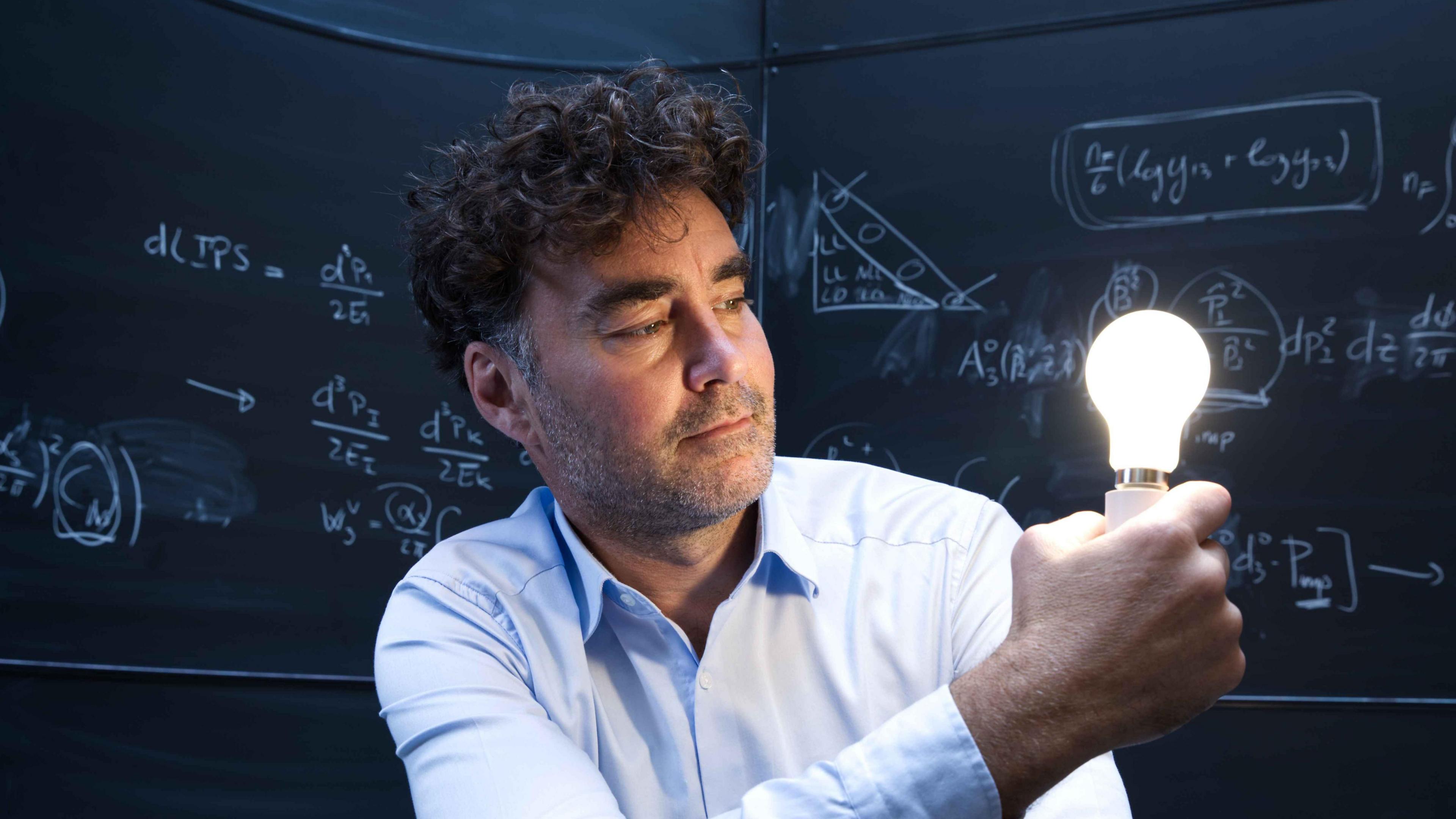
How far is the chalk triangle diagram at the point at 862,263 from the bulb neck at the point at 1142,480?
6.61ft

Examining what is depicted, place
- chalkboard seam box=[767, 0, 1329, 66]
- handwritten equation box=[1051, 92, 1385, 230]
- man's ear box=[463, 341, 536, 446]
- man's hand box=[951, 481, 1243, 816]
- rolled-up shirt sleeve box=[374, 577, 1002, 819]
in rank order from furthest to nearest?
chalkboard seam box=[767, 0, 1329, 66] → handwritten equation box=[1051, 92, 1385, 230] → man's ear box=[463, 341, 536, 446] → rolled-up shirt sleeve box=[374, 577, 1002, 819] → man's hand box=[951, 481, 1243, 816]

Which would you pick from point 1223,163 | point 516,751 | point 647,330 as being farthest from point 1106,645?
point 1223,163

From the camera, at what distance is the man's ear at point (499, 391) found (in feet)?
5.25

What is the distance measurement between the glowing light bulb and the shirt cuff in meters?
0.21

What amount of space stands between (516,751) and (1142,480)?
71 cm

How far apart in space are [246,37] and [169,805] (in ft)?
6.25

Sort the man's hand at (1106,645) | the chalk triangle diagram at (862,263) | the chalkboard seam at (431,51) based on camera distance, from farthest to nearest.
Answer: the chalk triangle diagram at (862,263) → the chalkboard seam at (431,51) → the man's hand at (1106,645)

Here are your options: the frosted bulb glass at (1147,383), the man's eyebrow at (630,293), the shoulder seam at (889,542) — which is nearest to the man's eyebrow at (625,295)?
the man's eyebrow at (630,293)

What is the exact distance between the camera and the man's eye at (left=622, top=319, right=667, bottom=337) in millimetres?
1361

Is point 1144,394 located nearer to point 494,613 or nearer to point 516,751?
point 516,751

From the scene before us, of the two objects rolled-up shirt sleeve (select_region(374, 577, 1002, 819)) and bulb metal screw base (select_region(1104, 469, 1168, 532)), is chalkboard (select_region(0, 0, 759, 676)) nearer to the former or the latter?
rolled-up shirt sleeve (select_region(374, 577, 1002, 819))

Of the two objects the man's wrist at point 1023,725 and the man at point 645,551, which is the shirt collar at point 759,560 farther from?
the man's wrist at point 1023,725

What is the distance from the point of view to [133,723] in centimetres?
248

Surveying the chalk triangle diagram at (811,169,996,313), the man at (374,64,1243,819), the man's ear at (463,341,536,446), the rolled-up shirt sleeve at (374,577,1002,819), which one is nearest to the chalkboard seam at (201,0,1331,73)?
the chalk triangle diagram at (811,169,996,313)
